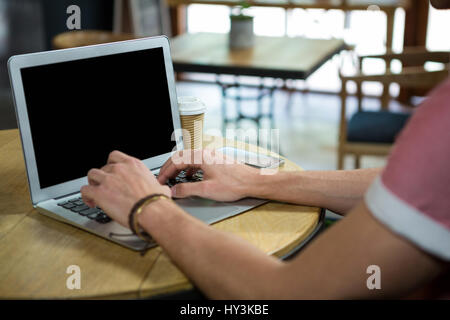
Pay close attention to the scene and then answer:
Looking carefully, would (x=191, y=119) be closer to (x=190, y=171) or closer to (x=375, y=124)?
(x=190, y=171)

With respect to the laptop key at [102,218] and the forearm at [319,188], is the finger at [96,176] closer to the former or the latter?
the laptop key at [102,218]

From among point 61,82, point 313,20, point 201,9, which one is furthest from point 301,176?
point 201,9

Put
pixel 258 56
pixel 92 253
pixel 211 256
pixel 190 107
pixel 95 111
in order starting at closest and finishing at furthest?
pixel 211 256
pixel 92 253
pixel 95 111
pixel 190 107
pixel 258 56

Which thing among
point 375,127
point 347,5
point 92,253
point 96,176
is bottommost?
point 375,127

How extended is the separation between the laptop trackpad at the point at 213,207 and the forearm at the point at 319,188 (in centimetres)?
2

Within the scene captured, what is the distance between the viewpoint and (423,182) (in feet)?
2.37

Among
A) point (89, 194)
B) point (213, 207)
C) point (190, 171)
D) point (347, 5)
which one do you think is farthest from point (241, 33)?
point (89, 194)

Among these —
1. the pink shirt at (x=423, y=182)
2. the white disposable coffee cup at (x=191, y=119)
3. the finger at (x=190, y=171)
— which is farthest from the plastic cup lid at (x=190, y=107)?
the pink shirt at (x=423, y=182)

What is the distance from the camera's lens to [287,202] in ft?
4.04

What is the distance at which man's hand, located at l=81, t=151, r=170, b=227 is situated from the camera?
1.02 m

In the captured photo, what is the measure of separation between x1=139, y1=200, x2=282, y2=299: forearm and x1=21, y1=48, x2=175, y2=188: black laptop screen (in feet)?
0.95

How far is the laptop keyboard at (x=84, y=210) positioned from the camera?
1106 mm

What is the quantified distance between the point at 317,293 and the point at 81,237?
19.0 inches

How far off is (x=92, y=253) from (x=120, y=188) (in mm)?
125
